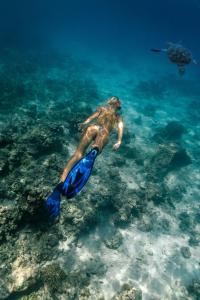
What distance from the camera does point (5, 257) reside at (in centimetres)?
627

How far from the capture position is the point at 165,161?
533 inches

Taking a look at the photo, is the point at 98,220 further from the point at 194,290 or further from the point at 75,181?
the point at 75,181

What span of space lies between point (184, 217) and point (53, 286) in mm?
7096

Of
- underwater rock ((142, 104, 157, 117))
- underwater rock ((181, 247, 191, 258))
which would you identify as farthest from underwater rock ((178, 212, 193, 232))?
underwater rock ((142, 104, 157, 117))

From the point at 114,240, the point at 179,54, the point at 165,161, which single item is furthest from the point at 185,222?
the point at 179,54

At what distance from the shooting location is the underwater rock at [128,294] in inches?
272

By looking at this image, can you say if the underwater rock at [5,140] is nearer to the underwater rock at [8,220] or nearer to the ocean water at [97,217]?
the ocean water at [97,217]

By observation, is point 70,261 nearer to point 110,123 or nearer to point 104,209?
point 104,209

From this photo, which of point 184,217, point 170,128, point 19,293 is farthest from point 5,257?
point 170,128

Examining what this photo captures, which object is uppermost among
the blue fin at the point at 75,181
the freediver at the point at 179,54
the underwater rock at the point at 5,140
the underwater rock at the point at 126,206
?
the freediver at the point at 179,54

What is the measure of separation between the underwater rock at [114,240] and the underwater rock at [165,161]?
436 cm

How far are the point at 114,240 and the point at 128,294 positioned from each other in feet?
6.54

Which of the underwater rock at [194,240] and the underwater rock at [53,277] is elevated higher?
the underwater rock at [53,277]

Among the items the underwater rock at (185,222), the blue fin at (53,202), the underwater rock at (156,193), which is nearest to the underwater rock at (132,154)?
the underwater rock at (156,193)
